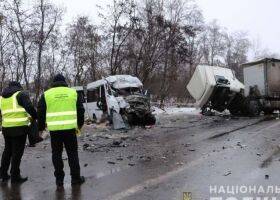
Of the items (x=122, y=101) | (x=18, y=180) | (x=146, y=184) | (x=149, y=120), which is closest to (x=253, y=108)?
(x=149, y=120)

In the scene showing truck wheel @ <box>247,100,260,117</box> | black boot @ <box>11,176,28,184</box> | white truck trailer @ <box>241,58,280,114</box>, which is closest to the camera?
black boot @ <box>11,176,28,184</box>

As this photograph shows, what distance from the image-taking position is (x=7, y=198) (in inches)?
278

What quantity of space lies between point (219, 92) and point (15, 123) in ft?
58.2

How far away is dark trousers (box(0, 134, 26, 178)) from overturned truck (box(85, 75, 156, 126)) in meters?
11.5

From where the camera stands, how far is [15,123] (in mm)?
8344

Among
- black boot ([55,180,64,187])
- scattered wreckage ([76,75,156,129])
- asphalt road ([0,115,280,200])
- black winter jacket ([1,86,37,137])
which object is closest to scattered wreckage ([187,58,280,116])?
scattered wreckage ([76,75,156,129])

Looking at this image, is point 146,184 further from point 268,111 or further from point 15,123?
point 268,111

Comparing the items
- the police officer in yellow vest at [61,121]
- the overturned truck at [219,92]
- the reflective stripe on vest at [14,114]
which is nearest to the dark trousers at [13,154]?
the reflective stripe on vest at [14,114]

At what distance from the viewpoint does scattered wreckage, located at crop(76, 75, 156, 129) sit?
20109mm

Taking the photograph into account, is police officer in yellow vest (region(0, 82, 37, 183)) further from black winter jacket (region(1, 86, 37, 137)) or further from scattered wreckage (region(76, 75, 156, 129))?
scattered wreckage (region(76, 75, 156, 129))

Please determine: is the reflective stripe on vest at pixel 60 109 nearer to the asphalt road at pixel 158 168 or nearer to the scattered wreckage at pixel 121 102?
the asphalt road at pixel 158 168

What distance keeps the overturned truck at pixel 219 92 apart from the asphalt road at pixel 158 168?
10.1 m

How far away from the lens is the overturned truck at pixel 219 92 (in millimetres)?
24462

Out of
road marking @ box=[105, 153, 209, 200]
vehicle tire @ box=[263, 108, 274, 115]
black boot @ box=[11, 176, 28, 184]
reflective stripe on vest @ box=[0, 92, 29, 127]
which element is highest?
reflective stripe on vest @ box=[0, 92, 29, 127]
